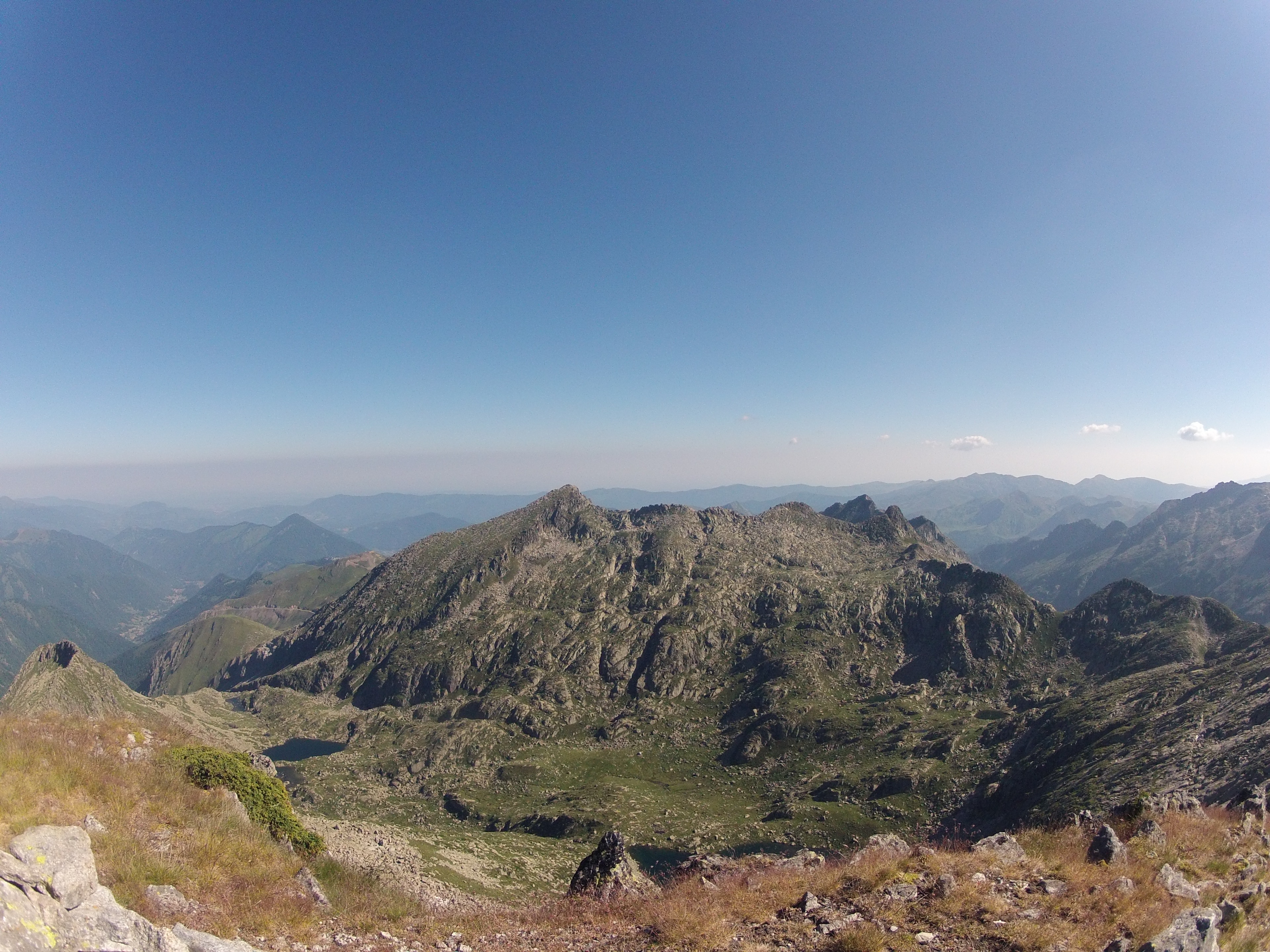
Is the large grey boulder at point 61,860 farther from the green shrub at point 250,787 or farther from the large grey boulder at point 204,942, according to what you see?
the green shrub at point 250,787

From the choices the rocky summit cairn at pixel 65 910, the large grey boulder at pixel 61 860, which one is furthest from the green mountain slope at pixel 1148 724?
the large grey boulder at pixel 61 860

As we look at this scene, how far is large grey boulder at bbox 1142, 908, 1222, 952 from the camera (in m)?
12.4

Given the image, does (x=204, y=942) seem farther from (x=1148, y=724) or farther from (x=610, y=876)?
(x=1148, y=724)

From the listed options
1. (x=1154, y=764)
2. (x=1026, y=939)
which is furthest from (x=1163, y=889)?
Result: (x=1154, y=764)

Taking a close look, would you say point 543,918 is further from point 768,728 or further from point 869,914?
point 768,728

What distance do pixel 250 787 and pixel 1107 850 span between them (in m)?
50.0

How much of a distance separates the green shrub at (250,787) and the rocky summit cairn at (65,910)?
2128 centimetres

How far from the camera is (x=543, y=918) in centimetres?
2217

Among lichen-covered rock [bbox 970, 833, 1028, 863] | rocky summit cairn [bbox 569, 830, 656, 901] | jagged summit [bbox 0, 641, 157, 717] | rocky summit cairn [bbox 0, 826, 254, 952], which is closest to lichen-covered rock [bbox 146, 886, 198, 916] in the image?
rocky summit cairn [bbox 0, 826, 254, 952]

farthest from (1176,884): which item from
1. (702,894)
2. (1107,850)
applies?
(702,894)

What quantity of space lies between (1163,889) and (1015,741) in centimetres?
15069

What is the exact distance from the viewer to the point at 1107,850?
22.1 m

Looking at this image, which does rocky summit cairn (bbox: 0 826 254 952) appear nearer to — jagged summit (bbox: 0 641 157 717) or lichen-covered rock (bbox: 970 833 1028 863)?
lichen-covered rock (bbox: 970 833 1028 863)

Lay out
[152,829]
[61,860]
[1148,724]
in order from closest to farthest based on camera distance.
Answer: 1. [61,860]
2. [152,829]
3. [1148,724]
